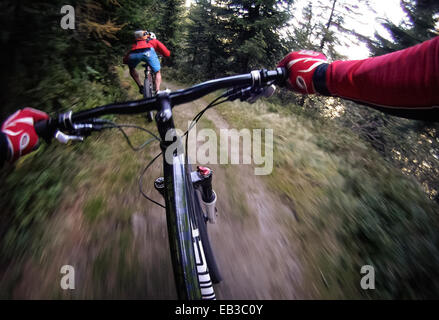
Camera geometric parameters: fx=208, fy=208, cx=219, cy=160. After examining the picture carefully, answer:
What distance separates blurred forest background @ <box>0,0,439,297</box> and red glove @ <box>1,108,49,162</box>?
198 cm

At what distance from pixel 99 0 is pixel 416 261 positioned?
7.68 meters

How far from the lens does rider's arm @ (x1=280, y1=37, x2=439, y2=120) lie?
1.08m

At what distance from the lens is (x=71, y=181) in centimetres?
335

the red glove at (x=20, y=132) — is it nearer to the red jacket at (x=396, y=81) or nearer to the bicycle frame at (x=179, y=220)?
the bicycle frame at (x=179, y=220)

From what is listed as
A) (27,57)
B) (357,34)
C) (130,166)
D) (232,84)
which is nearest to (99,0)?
(27,57)

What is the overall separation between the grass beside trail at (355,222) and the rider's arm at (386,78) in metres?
2.16

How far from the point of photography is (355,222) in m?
3.30

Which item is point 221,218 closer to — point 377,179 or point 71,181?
point 71,181

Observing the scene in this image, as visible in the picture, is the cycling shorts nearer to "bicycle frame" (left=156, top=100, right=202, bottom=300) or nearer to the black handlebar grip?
the black handlebar grip

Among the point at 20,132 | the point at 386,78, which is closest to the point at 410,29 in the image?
the point at 386,78

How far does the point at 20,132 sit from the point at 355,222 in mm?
4074

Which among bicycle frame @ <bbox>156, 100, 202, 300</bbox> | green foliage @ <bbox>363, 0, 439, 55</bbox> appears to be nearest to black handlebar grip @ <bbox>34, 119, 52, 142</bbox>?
bicycle frame @ <bbox>156, 100, 202, 300</bbox>

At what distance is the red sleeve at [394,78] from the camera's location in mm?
1065

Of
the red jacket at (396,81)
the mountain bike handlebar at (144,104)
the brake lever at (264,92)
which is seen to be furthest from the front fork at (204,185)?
the red jacket at (396,81)
